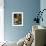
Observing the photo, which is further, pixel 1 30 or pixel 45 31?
pixel 1 30

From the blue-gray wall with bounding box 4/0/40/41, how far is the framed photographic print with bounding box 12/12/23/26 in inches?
4.5

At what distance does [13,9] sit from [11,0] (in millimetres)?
345

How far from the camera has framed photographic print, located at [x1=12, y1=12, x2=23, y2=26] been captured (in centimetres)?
516

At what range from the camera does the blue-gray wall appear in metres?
5.10

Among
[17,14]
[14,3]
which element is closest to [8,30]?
[17,14]

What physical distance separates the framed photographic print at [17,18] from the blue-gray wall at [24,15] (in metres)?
0.12

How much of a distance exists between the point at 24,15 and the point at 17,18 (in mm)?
296

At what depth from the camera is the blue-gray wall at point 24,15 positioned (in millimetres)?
5102

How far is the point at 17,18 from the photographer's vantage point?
17.1 ft

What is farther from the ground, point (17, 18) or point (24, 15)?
point (24, 15)

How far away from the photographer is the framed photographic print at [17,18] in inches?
203

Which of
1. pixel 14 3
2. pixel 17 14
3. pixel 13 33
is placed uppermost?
pixel 14 3

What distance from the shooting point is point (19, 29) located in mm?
5152

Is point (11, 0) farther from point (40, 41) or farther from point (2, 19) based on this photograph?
point (40, 41)
